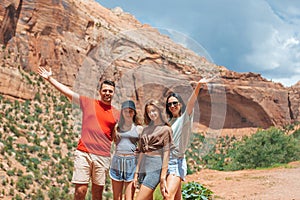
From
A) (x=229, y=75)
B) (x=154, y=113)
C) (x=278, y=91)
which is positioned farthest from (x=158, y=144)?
(x=278, y=91)

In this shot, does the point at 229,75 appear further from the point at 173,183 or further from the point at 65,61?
the point at 173,183

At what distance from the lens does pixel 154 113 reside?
3852 millimetres

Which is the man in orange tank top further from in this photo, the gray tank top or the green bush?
the green bush

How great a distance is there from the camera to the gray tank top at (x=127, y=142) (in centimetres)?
444

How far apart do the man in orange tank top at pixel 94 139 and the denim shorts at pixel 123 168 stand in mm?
236

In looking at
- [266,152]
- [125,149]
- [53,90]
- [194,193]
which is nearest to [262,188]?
[194,193]

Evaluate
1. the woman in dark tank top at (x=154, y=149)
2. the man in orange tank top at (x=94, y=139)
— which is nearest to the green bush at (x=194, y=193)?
the man in orange tank top at (x=94, y=139)

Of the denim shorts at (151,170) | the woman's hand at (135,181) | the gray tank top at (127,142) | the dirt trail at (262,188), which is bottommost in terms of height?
the dirt trail at (262,188)

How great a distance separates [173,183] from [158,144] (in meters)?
0.54

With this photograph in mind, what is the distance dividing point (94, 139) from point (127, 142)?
1.62ft

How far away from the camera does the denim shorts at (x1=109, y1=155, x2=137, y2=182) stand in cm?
449

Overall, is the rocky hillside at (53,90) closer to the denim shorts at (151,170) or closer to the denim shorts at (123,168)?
the denim shorts at (123,168)

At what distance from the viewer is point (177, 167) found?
13.1 ft

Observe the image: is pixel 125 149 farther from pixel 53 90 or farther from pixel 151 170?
pixel 53 90
